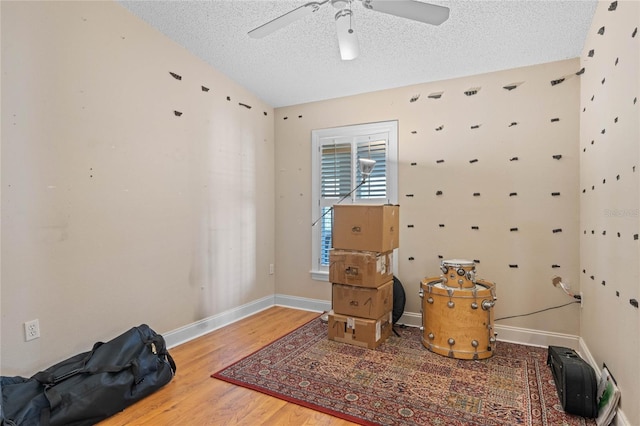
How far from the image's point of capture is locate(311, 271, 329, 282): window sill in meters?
3.85

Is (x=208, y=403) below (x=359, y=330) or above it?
below

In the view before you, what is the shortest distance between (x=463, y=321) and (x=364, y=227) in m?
1.05

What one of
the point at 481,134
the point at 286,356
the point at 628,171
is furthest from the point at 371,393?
the point at 481,134

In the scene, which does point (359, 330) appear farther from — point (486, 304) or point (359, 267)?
point (486, 304)

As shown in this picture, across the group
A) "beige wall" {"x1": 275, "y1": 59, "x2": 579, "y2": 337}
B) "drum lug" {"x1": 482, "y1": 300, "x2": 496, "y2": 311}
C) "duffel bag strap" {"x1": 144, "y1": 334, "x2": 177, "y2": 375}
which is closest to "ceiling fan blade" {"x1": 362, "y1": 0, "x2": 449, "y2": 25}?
"beige wall" {"x1": 275, "y1": 59, "x2": 579, "y2": 337}

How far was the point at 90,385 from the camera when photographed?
182cm

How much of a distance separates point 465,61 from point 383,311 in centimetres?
229

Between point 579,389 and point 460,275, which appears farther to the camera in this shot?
point 460,275

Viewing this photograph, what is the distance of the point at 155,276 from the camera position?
2.70 metres

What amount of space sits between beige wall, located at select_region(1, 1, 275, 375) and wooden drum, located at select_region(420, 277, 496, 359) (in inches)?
80.1

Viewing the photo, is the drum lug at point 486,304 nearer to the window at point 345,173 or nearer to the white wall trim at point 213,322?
the window at point 345,173

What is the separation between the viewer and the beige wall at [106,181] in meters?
1.91

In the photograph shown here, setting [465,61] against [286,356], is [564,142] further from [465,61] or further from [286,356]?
[286,356]

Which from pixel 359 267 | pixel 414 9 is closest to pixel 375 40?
pixel 414 9
